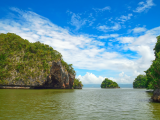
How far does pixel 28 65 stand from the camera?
66000mm

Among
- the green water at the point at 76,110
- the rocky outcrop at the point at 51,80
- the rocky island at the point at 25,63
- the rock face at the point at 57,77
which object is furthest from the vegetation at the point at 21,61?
the green water at the point at 76,110

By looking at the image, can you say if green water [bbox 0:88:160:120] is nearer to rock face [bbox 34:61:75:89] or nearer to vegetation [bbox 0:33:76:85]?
vegetation [bbox 0:33:76:85]

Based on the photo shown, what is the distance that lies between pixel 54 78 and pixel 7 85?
97.3 feet

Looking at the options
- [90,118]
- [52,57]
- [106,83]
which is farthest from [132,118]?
[106,83]

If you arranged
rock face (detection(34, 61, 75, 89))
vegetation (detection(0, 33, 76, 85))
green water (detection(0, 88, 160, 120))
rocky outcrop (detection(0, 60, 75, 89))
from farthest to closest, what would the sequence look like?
rock face (detection(34, 61, 75, 89)) → rocky outcrop (detection(0, 60, 75, 89)) → vegetation (detection(0, 33, 76, 85)) → green water (detection(0, 88, 160, 120))

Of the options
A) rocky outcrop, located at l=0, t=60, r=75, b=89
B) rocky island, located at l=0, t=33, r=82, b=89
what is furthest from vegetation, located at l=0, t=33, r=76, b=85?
rocky outcrop, located at l=0, t=60, r=75, b=89

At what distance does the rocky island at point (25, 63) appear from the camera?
60.0 metres

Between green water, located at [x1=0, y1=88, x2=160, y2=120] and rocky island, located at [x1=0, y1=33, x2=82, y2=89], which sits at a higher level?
rocky island, located at [x1=0, y1=33, x2=82, y2=89]

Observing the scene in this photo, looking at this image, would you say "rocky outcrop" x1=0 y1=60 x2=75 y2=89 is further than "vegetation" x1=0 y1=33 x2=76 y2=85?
Yes

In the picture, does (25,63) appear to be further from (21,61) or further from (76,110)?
(76,110)

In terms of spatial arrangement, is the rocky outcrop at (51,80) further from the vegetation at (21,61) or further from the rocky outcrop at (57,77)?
the vegetation at (21,61)

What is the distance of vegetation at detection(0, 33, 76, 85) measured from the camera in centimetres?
5997

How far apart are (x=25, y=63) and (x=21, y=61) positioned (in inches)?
83.8

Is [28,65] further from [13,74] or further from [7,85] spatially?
[7,85]
